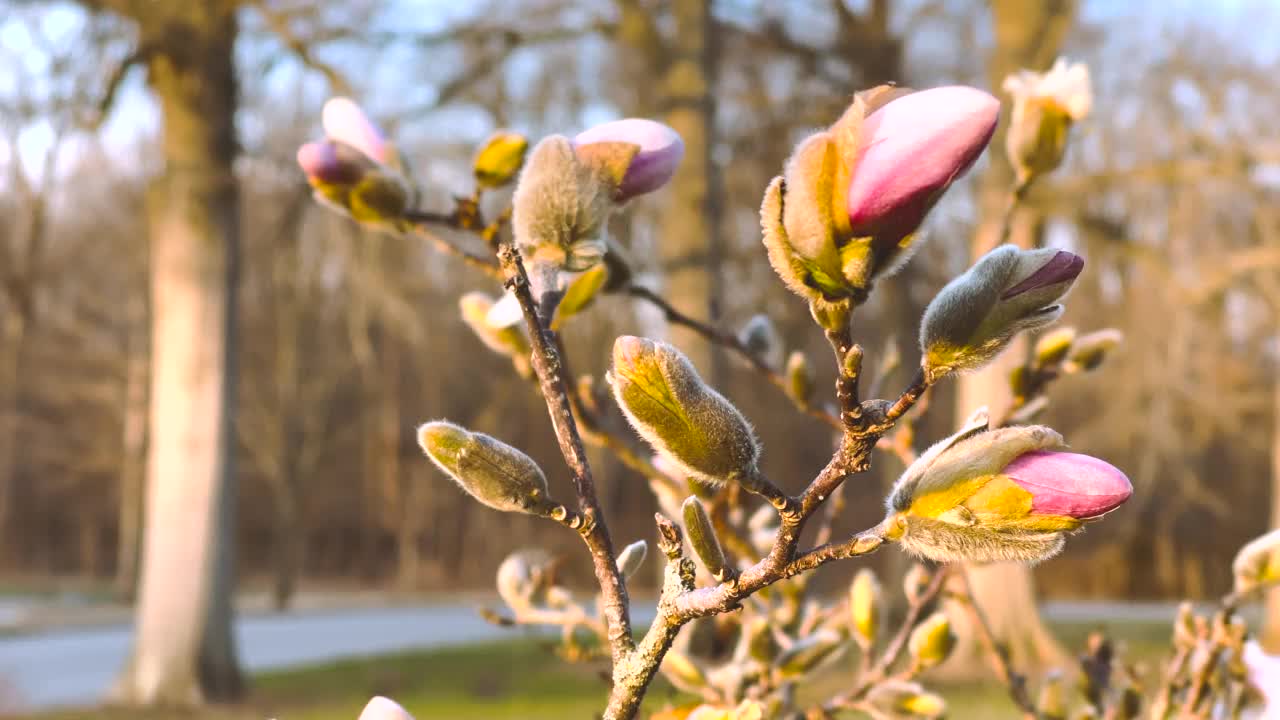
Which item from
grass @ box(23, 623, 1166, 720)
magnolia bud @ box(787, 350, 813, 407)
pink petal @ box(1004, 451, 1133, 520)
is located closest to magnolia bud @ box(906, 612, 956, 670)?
magnolia bud @ box(787, 350, 813, 407)

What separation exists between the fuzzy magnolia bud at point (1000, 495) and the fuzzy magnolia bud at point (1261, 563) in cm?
45

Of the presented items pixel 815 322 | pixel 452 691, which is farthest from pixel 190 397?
pixel 815 322

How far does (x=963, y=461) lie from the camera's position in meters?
0.36

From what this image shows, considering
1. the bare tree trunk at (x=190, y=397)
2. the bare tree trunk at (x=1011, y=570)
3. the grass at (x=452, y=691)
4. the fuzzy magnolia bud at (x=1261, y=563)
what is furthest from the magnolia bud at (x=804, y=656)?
the bare tree trunk at (x=1011, y=570)

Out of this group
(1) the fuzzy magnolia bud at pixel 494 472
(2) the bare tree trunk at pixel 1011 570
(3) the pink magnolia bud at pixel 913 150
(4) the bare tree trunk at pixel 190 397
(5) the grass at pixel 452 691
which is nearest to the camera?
(3) the pink magnolia bud at pixel 913 150

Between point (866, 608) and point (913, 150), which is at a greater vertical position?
point (913, 150)

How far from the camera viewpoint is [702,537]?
1.27ft

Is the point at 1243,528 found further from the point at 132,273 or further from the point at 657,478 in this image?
the point at 657,478

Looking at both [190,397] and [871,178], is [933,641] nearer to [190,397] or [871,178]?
[871,178]

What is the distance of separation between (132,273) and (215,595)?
11.0 meters

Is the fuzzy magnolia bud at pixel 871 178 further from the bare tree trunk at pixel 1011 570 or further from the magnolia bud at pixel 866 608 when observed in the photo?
the bare tree trunk at pixel 1011 570

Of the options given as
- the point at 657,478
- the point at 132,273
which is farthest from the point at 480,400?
the point at 657,478

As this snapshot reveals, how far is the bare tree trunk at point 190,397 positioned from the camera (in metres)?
5.62

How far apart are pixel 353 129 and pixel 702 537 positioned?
37cm
